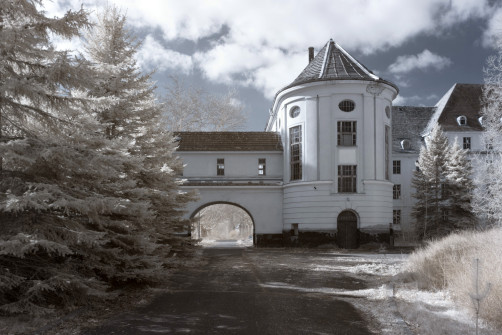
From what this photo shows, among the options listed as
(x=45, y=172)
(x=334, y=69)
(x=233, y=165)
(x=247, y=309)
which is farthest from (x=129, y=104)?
(x=334, y=69)

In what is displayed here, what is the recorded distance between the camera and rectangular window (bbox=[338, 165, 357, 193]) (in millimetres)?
28797

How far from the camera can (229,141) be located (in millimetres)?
31891

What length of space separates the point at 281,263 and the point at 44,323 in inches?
520

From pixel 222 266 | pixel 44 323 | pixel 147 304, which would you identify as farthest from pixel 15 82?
pixel 222 266

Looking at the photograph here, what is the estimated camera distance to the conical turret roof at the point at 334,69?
28819 mm

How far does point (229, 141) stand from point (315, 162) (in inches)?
271

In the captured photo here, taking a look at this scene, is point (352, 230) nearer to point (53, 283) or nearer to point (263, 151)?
point (263, 151)

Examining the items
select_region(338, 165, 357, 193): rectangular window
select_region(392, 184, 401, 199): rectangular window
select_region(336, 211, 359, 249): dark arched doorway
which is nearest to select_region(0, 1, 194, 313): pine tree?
select_region(336, 211, 359, 249): dark arched doorway

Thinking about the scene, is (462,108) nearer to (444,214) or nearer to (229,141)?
(444,214)

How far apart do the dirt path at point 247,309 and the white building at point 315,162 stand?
13.8 m

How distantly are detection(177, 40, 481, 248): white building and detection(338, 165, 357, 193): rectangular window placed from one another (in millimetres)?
68

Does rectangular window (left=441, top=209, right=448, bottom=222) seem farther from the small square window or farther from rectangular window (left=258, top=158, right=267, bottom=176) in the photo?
rectangular window (left=258, top=158, right=267, bottom=176)

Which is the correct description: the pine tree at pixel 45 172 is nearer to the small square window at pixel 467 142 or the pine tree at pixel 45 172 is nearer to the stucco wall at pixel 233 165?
the stucco wall at pixel 233 165

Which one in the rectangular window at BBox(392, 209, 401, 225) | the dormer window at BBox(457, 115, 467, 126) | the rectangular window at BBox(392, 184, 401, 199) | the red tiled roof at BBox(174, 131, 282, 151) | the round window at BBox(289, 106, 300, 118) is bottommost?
the rectangular window at BBox(392, 209, 401, 225)
